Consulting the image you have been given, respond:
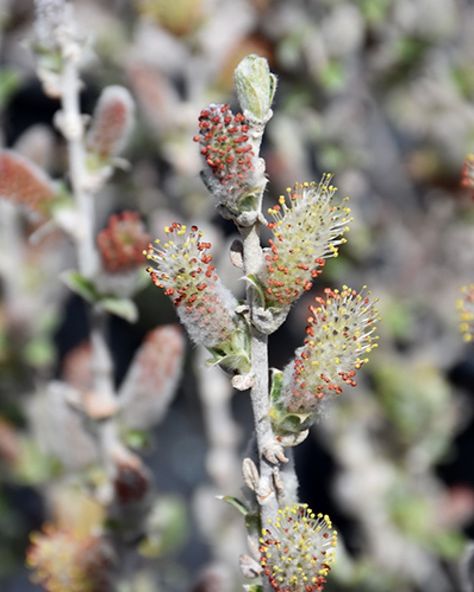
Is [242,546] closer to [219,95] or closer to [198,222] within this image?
[198,222]

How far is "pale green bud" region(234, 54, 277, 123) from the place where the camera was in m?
0.68

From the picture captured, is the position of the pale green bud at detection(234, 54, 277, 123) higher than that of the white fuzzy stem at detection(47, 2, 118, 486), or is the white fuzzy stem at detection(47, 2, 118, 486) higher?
the white fuzzy stem at detection(47, 2, 118, 486)

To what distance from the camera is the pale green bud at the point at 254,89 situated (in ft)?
2.23

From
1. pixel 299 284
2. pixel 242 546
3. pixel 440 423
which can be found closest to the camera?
pixel 299 284

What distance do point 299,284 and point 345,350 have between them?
2.6 inches

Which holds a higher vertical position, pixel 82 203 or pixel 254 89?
pixel 82 203

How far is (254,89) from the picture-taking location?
0.68 m

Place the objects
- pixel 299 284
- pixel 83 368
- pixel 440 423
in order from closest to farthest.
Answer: pixel 299 284
pixel 83 368
pixel 440 423

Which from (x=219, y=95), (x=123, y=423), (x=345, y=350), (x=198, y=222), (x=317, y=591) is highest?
(x=219, y=95)

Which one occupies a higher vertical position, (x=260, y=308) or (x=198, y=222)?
(x=198, y=222)

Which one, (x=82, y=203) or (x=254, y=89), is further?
(x=82, y=203)

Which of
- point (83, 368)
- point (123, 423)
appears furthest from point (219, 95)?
point (123, 423)

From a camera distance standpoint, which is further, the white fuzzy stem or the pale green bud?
the white fuzzy stem

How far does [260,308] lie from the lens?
0.69 m
